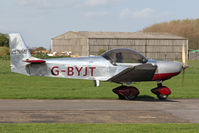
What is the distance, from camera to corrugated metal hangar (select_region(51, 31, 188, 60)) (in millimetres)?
89812

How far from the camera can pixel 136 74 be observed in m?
15.7

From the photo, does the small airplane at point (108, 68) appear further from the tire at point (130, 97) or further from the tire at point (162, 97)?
the tire at point (162, 97)

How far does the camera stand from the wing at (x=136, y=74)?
1548 centimetres

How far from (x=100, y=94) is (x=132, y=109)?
4.17 meters

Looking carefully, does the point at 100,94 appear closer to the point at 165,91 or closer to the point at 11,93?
the point at 165,91

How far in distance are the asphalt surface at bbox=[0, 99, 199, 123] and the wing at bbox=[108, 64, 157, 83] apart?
3.15 feet

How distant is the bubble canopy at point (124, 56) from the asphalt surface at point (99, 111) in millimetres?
1752

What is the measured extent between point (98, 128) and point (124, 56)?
6848mm

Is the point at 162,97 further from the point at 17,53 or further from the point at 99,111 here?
the point at 17,53

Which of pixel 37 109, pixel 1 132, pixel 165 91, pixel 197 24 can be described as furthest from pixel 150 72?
pixel 197 24

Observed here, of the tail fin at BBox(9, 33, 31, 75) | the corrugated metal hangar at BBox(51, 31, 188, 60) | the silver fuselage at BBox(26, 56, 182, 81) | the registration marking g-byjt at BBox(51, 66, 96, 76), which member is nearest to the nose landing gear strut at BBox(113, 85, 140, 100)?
the silver fuselage at BBox(26, 56, 182, 81)

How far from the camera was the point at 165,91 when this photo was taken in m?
16.1

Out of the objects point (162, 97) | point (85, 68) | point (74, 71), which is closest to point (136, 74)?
point (162, 97)

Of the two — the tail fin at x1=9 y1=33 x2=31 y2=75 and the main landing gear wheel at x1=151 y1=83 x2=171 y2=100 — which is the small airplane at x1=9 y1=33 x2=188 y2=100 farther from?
the main landing gear wheel at x1=151 y1=83 x2=171 y2=100
